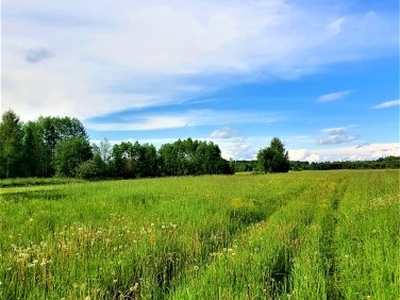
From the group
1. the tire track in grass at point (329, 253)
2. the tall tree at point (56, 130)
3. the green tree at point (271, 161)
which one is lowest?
the tire track in grass at point (329, 253)

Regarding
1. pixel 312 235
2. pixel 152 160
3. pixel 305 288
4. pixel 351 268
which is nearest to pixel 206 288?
pixel 305 288

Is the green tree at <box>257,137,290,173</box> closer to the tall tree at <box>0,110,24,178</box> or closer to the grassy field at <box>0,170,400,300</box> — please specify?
the tall tree at <box>0,110,24,178</box>

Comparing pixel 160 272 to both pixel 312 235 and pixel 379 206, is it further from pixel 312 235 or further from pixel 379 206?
pixel 379 206

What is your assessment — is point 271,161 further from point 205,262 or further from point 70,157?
point 205,262

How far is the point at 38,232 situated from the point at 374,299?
850 cm

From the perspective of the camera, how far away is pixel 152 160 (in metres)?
99.0

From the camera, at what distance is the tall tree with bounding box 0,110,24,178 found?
7238 centimetres

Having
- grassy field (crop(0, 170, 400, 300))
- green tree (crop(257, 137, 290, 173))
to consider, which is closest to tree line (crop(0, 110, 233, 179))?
green tree (crop(257, 137, 290, 173))

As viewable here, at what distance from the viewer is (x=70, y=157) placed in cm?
8700

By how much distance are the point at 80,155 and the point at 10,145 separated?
17.5 metres

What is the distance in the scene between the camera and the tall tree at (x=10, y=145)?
7238 cm

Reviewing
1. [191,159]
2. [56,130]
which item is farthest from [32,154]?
[191,159]

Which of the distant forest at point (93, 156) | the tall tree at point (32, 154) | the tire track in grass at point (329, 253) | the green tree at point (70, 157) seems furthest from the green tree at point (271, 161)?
the tire track in grass at point (329, 253)

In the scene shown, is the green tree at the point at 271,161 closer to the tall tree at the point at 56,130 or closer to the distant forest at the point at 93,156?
the distant forest at the point at 93,156
